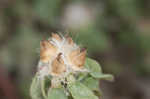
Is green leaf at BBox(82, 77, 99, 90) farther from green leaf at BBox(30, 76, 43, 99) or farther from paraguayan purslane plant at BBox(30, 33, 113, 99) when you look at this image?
green leaf at BBox(30, 76, 43, 99)

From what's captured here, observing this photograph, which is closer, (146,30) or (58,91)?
(58,91)

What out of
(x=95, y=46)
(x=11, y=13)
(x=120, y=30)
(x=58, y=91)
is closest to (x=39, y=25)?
(x=11, y=13)

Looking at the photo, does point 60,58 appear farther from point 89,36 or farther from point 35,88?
point 89,36

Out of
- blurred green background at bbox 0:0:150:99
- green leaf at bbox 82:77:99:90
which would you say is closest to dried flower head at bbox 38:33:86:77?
green leaf at bbox 82:77:99:90

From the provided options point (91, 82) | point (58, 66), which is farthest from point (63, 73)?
point (91, 82)

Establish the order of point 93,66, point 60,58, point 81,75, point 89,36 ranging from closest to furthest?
point 60,58 → point 81,75 → point 93,66 → point 89,36

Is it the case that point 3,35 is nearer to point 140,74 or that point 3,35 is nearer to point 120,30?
point 120,30
